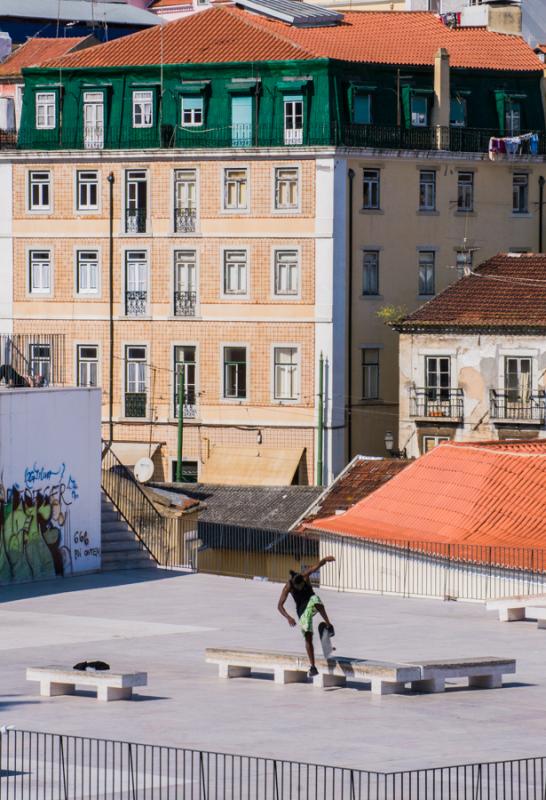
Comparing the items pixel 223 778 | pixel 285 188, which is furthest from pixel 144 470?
pixel 223 778

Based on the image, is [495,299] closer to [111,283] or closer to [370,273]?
[370,273]

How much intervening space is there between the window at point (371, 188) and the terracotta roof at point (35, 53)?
15.7 metres

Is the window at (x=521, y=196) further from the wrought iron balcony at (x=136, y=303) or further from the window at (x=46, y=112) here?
the window at (x=46, y=112)

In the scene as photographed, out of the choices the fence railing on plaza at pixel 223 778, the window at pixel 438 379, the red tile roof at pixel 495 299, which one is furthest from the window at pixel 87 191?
the fence railing on plaza at pixel 223 778

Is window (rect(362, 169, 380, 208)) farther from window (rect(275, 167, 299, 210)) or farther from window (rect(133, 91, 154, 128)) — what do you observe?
window (rect(133, 91, 154, 128))

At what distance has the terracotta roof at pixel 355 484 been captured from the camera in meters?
73.6

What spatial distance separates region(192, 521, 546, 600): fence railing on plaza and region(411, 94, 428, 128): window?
86.4ft

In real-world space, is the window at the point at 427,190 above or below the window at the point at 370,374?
above

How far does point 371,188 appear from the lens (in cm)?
9012

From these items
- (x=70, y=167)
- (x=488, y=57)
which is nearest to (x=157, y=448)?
(x=70, y=167)

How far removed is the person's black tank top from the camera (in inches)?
1497

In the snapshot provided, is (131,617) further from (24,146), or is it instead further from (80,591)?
(24,146)

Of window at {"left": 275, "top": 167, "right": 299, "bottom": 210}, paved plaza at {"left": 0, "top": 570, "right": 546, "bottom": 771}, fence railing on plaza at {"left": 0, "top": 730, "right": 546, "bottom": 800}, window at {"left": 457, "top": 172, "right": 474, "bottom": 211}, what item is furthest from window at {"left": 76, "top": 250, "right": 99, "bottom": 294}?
fence railing on plaza at {"left": 0, "top": 730, "right": 546, "bottom": 800}

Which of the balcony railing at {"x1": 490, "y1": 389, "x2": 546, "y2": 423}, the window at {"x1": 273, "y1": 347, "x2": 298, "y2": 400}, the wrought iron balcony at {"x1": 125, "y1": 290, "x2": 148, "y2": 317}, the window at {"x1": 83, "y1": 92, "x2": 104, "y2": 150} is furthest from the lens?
the window at {"x1": 83, "y1": 92, "x2": 104, "y2": 150}
